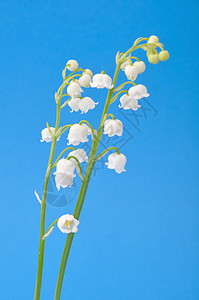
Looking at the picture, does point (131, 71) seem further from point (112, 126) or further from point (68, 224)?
point (68, 224)

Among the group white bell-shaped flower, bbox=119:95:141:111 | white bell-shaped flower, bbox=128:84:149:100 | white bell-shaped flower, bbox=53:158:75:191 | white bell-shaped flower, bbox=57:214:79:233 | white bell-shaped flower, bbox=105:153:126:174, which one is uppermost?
white bell-shaped flower, bbox=119:95:141:111

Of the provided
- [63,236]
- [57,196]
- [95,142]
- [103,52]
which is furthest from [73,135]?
[103,52]

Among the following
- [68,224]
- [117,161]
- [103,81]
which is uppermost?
[103,81]

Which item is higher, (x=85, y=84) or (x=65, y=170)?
(x=85, y=84)

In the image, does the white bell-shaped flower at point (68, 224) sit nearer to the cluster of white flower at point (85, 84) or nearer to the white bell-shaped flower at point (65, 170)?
the white bell-shaped flower at point (65, 170)

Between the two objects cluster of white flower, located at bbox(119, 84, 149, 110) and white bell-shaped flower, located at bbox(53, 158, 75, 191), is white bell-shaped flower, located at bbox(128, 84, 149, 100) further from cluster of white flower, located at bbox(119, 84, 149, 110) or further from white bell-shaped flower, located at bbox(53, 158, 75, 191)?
white bell-shaped flower, located at bbox(53, 158, 75, 191)

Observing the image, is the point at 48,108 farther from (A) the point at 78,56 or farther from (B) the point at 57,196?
(B) the point at 57,196

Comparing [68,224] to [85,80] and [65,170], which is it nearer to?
[65,170]

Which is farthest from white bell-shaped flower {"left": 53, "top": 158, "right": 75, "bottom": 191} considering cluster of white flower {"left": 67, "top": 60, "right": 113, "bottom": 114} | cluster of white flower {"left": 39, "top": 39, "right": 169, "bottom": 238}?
cluster of white flower {"left": 67, "top": 60, "right": 113, "bottom": 114}

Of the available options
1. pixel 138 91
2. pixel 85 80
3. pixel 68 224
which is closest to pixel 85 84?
pixel 85 80

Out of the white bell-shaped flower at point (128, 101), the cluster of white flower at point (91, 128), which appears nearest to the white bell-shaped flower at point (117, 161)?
the cluster of white flower at point (91, 128)

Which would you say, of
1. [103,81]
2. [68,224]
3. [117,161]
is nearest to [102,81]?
[103,81]
